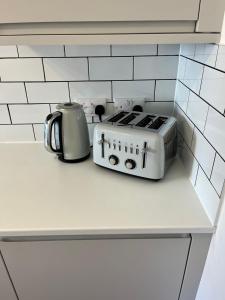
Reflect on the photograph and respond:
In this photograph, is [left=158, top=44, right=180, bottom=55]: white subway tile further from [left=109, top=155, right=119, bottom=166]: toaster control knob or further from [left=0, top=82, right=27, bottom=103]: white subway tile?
[left=0, top=82, right=27, bottom=103]: white subway tile

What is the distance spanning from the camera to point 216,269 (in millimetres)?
717

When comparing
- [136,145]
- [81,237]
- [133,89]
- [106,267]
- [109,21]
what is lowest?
[106,267]

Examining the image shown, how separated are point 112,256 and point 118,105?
2.07ft

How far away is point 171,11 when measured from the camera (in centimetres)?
61

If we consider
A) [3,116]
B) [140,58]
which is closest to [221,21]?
[140,58]

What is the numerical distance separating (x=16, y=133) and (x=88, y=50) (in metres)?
0.52

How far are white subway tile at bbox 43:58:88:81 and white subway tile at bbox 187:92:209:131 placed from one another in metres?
0.46

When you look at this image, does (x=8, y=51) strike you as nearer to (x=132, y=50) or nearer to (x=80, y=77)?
(x=80, y=77)

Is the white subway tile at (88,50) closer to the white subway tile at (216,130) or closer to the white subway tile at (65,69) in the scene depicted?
the white subway tile at (65,69)

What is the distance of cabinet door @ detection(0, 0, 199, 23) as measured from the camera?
0.60 metres

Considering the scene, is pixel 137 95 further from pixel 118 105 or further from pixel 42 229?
pixel 42 229

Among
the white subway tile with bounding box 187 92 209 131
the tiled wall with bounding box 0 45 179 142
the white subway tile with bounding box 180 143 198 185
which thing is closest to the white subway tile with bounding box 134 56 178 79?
the tiled wall with bounding box 0 45 179 142

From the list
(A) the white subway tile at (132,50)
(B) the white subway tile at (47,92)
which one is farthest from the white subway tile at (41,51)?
(A) the white subway tile at (132,50)

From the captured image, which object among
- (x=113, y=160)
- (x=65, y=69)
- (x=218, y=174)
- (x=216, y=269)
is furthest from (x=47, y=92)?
(x=216, y=269)
